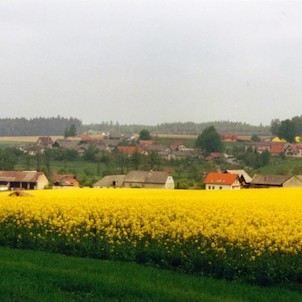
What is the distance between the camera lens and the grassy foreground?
10133 millimetres

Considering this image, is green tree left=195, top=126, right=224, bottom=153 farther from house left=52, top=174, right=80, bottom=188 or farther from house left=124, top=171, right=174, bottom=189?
house left=52, top=174, right=80, bottom=188

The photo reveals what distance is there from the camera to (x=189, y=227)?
648 inches

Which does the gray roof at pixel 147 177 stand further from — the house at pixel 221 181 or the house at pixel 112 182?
the house at pixel 221 181

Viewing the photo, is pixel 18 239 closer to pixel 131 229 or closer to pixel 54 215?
pixel 54 215

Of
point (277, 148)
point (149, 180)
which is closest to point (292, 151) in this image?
point (277, 148)

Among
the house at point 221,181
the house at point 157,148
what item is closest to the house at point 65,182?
the house at point 221,181

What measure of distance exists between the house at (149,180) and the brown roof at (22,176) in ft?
36.4

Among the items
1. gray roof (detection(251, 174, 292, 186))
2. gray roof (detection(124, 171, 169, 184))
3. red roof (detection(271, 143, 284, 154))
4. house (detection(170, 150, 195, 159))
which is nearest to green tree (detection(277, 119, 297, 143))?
red roof (detection(271, 143, 284, 154))

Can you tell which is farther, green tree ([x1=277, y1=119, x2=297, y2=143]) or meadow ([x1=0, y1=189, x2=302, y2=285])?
green tree ([x1=277, y1=119, x2=297, y2=143])

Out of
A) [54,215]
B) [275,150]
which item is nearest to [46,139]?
[275,150]

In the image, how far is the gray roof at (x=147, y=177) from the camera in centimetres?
7012

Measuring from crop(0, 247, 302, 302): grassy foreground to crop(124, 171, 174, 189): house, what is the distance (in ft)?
182

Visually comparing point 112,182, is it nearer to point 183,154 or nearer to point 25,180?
point 25,180

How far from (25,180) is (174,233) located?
173 ft
